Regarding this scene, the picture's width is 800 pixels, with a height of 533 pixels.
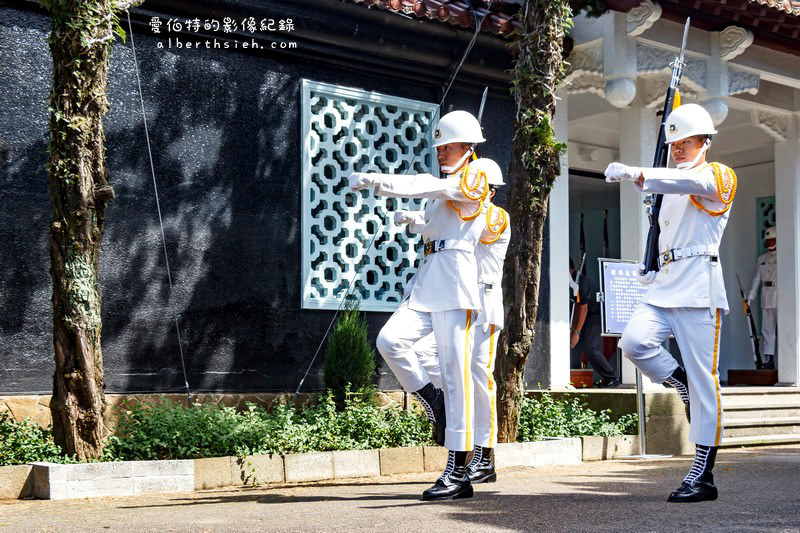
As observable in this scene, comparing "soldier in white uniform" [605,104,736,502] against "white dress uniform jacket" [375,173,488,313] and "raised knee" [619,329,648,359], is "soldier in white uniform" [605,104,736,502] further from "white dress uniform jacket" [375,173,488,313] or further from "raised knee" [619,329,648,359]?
"white dress uniform jacket" [375,173,488,313]

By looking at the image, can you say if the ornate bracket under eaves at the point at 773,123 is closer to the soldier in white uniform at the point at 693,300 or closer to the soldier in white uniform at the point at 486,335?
the soldier in white uniform at the point at 486,335

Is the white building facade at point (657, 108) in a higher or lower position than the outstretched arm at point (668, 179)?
higher

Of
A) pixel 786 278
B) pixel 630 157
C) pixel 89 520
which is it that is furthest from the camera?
pixel 786 278

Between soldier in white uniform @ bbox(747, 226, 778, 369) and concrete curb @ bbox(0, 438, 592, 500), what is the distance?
26.9 ft

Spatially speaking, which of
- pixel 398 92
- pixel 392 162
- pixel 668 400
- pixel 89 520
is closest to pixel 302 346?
pixel 392 162

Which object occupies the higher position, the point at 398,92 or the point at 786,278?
the point at 398,92

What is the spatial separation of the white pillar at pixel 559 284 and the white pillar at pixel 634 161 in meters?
0.70

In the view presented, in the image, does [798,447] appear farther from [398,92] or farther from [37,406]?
[37,406]

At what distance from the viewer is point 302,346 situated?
32.7ft

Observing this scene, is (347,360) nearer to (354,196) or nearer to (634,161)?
(354,196)

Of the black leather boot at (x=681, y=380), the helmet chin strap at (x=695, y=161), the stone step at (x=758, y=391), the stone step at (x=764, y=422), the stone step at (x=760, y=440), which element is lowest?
the stone step at (x=760, y=440)

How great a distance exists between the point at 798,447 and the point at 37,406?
307 inches

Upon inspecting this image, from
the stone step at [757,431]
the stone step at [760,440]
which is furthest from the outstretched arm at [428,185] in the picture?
Result: the stone step at [757,431]

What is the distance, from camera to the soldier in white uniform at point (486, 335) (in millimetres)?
6891
